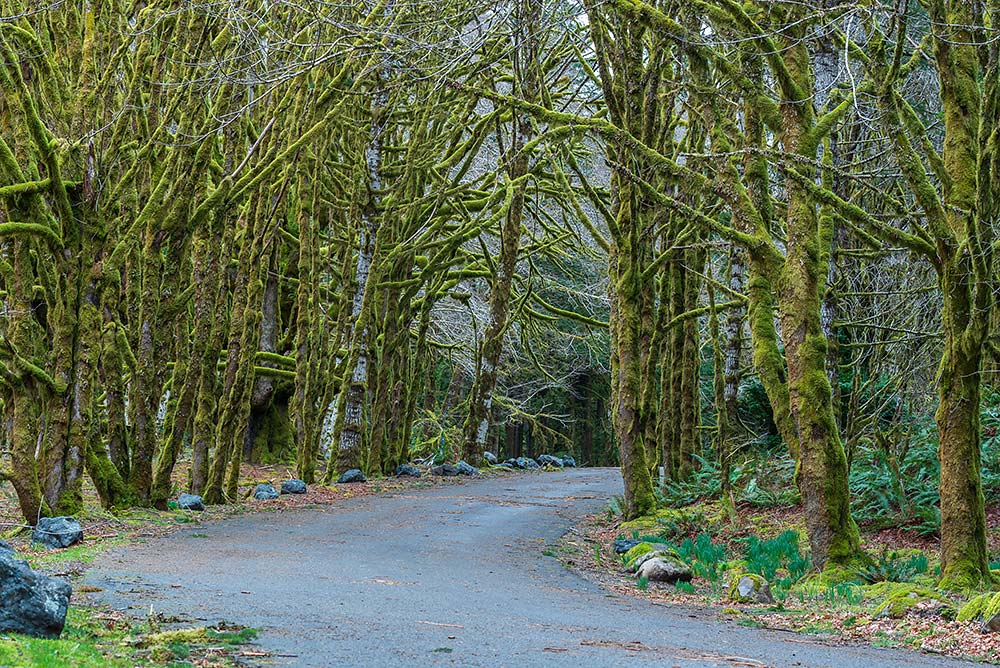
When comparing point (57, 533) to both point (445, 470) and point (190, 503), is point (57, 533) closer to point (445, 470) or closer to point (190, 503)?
point (190, 503)

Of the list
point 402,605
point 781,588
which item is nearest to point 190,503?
point 402,605

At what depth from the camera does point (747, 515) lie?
46.5ft

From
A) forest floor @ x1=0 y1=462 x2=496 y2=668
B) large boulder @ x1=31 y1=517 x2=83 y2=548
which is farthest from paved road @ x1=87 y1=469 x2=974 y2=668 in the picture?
large boulder @ x1=31 y1=517 x2=83 y2=548

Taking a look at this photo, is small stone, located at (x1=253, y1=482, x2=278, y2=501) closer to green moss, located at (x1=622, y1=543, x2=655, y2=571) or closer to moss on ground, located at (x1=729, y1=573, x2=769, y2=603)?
green moss, located at (x1=622, y1=543, x2=655, y2=571)

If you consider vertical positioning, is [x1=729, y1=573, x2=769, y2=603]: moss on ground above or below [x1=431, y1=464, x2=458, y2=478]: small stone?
below

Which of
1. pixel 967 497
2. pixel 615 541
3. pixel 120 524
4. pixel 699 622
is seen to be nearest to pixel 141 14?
pixel 120 524

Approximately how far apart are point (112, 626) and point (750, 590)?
17.2 feet

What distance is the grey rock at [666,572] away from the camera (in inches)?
366

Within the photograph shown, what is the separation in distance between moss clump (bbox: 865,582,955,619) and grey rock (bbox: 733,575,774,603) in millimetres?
794

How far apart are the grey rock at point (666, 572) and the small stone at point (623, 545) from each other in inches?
75.2

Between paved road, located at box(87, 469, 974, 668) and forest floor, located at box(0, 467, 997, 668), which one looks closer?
forest floor, located at box(0, 467, 997, 668)

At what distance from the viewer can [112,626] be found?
5.27 metres

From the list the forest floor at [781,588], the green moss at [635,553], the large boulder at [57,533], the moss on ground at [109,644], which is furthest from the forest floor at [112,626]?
the green moss at [635,553]

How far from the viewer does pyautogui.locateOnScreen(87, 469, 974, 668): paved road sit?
5.26m
